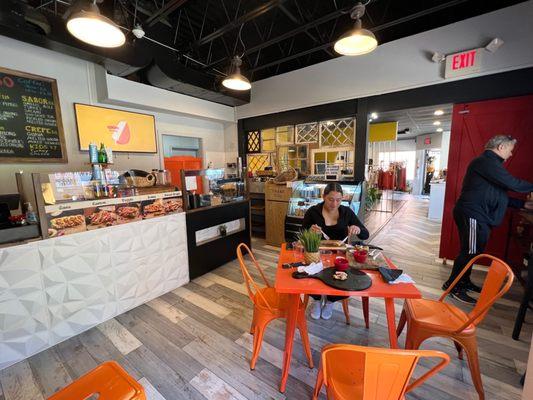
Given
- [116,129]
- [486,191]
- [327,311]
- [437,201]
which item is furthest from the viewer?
[437,201]

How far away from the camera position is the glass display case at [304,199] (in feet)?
12.9

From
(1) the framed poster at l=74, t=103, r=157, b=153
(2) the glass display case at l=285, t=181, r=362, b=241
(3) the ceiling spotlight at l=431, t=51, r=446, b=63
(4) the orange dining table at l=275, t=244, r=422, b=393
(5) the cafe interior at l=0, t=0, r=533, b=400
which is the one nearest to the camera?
(4) the orange dining table at l=275, t=244, r=422, b=393

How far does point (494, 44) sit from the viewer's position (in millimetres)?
2879

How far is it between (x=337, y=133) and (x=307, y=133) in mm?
659

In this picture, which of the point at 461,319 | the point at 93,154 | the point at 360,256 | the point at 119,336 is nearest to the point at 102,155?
the point at 93,154

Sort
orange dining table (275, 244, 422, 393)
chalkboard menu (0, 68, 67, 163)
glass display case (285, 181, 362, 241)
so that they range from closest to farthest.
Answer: orange dining table (275, 244, 422, 393)
chalkboard menu (0, 68, 67, 163)
glass display case (285, 181, 362, 241)

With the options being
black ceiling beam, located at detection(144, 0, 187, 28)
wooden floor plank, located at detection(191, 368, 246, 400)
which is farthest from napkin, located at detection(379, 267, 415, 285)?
black ceiling beam, located at detection(144, 0, 187, 28)

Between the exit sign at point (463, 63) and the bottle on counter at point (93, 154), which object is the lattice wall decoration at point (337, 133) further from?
the bottle on counter at point (93, 154)

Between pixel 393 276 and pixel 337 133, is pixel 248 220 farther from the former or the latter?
pixel 393 276

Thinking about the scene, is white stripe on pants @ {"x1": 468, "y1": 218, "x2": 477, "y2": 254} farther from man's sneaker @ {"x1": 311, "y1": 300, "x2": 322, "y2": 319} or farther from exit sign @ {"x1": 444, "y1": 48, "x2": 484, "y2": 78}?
exit sign @ {"x1": 444, "y1": 48, "x2": 484, "y2": 78}

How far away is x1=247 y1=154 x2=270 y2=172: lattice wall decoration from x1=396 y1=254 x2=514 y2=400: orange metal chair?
4414 millimetres

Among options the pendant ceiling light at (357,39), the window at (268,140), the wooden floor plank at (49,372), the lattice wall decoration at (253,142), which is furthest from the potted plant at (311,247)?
the lattice wall decoration at (253,142)

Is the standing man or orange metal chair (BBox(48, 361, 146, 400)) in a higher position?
the standing man

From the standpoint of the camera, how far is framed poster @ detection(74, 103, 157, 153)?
11.8ft
